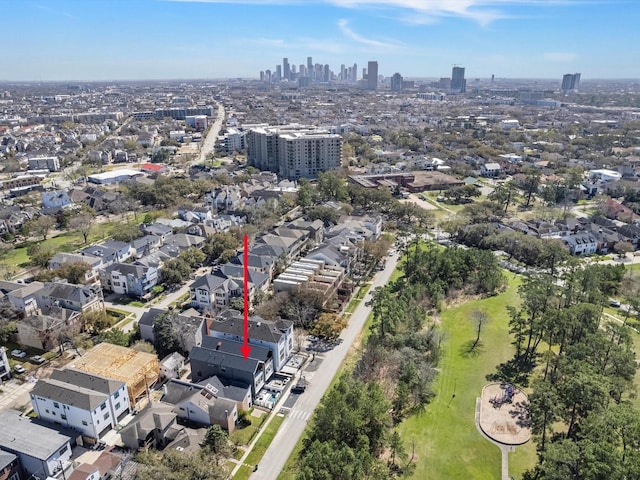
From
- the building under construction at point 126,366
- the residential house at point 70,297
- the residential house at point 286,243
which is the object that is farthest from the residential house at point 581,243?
the residential house at point 70,297

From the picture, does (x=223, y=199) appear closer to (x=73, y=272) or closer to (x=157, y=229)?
(x=157, y=229)

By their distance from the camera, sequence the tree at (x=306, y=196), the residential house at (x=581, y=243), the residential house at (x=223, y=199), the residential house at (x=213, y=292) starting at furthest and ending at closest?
the residential house at (x=223, y=199)
the tree at (x=306, y=196)
the residential house at (x=581, y=243)
the residential house at (x=213, y=292)

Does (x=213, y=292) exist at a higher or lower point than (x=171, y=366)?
higher

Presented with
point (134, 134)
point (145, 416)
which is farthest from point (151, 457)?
point (134, 134)

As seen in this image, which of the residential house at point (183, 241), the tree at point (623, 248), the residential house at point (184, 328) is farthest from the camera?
the tree at point (623, 248)

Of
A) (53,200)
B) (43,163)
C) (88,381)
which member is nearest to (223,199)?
(53,200)

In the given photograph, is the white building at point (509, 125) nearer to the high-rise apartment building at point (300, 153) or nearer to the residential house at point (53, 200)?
the high-rise apartment building at point (300, 153)

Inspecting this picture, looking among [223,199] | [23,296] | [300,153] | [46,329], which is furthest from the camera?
[300,153]
